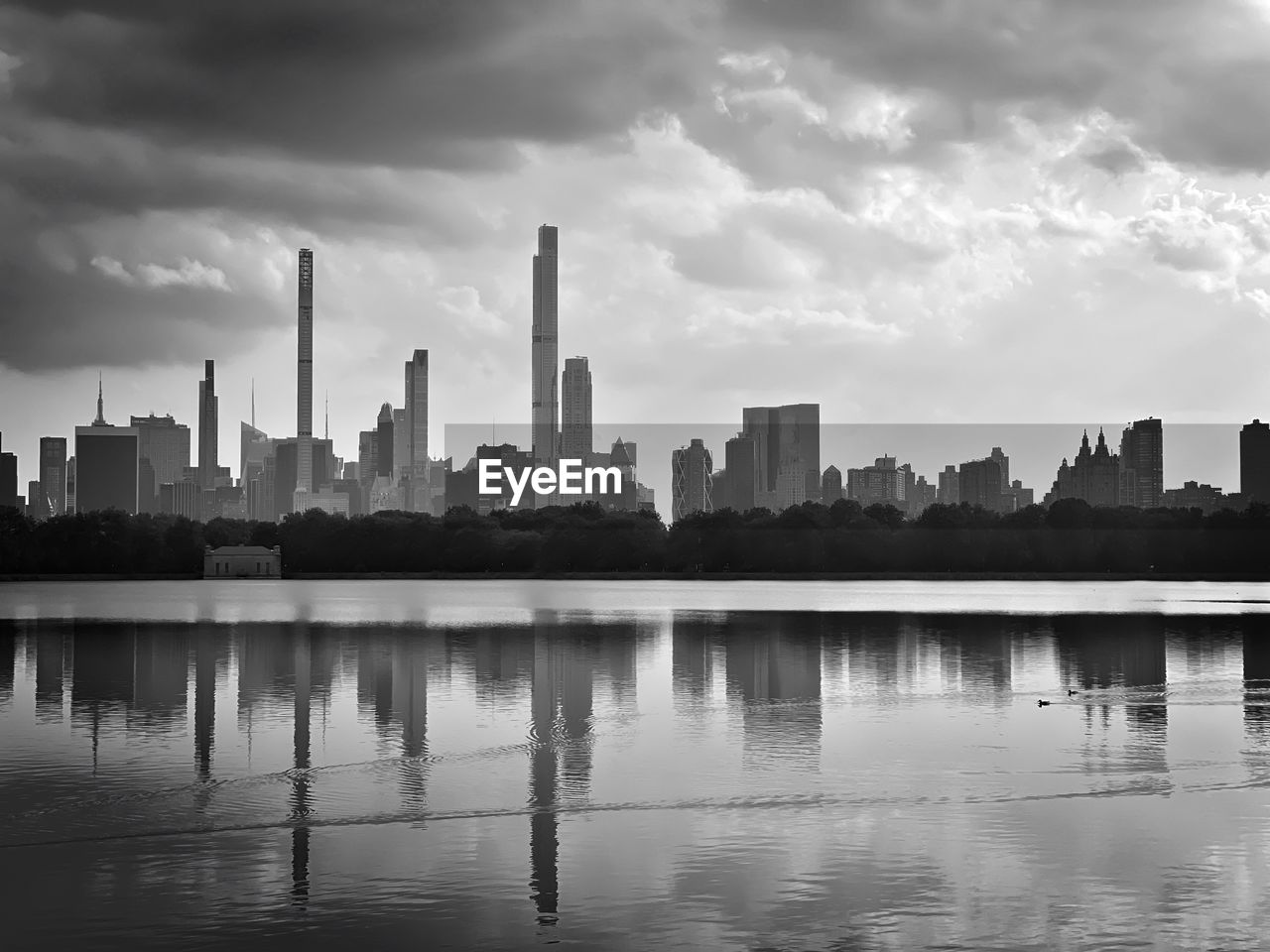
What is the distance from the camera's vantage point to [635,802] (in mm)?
21688

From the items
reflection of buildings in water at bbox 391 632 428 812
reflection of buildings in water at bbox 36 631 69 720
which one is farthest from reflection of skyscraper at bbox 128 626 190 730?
reflection of buildings in water at bbox 391 632 428 812

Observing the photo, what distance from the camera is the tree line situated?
17125 cm

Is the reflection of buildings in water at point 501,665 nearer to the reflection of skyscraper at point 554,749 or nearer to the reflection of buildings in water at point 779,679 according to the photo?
the reflection of skyscraper at point 554,749

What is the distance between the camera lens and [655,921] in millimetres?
15336

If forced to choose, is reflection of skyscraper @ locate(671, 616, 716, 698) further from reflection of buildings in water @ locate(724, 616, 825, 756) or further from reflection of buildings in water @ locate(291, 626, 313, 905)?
reflection of buildings in water @ locate(291, 626, 313, 905)

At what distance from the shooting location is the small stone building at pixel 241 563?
623 feet

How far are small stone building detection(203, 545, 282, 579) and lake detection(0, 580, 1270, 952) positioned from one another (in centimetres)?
14642

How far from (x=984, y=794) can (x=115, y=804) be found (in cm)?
1271

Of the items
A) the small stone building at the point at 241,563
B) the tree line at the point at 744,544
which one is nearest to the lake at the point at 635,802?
the tree line at the point at 744,544

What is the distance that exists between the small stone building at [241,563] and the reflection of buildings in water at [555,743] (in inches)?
5634

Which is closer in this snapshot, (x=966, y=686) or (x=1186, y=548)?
(x=966, y=686)

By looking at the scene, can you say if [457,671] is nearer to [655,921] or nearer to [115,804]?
[115,804]

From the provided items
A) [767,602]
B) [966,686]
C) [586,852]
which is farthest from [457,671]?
[767,602]

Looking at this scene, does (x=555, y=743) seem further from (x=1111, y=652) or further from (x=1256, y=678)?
(x=1111, y=652)
